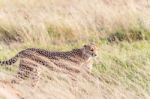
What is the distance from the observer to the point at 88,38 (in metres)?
8.62

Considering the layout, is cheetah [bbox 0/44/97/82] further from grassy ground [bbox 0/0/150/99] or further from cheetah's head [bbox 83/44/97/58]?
grassy ground [bbox 0/0/150/99]

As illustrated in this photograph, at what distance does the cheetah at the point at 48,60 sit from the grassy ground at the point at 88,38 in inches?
4.7

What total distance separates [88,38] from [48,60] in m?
2.27

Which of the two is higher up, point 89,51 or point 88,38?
point 89,51

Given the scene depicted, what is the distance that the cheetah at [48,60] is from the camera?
6.32 metres

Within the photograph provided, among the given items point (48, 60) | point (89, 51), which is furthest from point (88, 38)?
point (48, 60)

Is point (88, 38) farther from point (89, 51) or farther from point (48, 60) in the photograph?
point (48, 60)

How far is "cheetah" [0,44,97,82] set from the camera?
20.7 feet

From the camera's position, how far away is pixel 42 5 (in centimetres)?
1077

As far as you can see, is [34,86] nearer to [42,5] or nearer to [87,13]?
[87,13]

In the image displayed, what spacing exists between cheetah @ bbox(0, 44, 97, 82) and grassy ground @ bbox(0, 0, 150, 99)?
118 millimetres

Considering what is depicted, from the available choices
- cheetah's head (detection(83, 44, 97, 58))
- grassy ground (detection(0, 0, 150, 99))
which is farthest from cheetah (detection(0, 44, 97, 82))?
grassy ground (detection(0, 0, 150, 99))

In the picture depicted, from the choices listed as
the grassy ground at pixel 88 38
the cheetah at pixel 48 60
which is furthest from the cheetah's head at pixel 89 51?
the grassy ground at pixel 88 38

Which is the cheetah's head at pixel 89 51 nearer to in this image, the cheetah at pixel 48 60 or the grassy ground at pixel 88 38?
the cheetah at pixel 48 60
